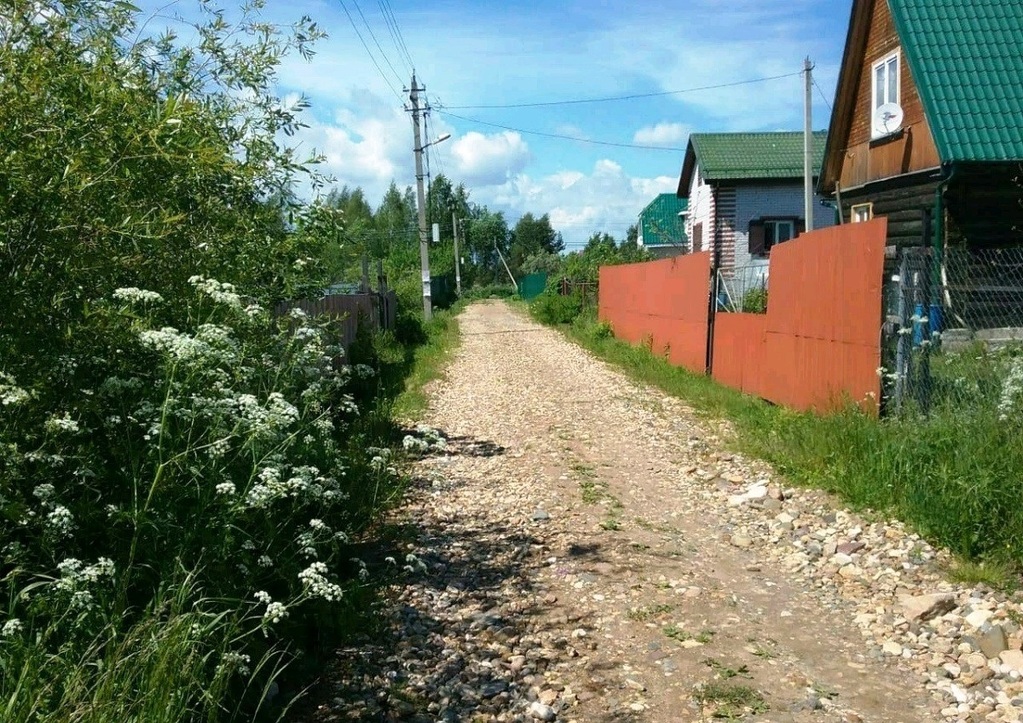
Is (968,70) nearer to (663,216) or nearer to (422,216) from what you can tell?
(422,216)

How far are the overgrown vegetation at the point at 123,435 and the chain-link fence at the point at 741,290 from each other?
9527mm

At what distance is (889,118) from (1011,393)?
420 inches

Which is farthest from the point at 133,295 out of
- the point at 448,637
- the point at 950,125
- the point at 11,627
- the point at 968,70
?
the point at 968,70

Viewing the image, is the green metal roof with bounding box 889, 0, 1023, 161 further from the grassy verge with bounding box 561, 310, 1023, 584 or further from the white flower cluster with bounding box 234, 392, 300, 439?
the white flower cluster with bounding box 234, 392, 300, 439

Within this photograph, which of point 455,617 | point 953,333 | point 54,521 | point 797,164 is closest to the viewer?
point 54,521

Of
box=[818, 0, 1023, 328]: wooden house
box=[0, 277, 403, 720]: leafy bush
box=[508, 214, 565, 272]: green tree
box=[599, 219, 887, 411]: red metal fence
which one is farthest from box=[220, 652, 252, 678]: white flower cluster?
box=[508, 214, 565, 272]: green tree

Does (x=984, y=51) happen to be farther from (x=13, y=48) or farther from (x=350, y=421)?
(x=13, y=48)

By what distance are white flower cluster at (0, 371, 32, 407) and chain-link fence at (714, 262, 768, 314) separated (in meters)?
11.1

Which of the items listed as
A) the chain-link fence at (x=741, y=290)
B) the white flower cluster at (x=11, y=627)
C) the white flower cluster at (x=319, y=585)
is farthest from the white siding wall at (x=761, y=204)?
the white flower cluster at (x=11, y=627)

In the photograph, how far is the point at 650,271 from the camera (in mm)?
18344

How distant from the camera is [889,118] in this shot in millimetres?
15391

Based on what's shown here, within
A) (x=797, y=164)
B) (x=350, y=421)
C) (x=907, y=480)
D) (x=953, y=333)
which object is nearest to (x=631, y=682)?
(x=907, y=480)

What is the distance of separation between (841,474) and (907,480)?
75 centimetres

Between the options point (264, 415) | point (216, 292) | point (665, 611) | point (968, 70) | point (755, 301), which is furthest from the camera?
point (968, 70)
